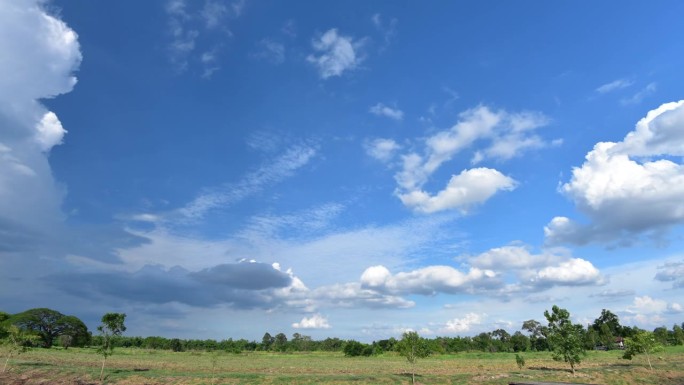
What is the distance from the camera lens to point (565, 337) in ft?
189

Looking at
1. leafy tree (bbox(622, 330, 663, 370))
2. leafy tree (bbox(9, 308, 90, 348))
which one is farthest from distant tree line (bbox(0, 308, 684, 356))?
leafy tree (bbox(622, 330, 663, 370))

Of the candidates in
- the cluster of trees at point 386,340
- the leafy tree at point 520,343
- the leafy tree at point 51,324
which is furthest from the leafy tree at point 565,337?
the leafy tree at point 51,324

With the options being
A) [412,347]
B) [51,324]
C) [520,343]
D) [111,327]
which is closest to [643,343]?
[412,347]

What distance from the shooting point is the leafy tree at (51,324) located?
138m

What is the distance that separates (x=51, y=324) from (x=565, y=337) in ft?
516

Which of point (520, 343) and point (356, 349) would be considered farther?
point (520, 343)

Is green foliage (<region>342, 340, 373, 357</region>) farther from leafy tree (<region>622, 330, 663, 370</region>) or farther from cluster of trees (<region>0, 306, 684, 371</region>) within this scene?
leafy tree (<region>622, 330, 663, 370</region>)

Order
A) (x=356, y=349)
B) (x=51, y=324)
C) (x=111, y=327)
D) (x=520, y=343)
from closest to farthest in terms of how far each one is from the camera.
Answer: (x=111, y=327) < (x=356, y=349) < (x=51, y=324) < (x=520, y=343)

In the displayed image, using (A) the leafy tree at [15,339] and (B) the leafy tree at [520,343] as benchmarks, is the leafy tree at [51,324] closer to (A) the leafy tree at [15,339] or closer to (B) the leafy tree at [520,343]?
(A) the leafy tree at [15,339]

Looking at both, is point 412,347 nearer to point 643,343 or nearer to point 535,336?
point 643,343

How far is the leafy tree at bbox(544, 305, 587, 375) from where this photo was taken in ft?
184

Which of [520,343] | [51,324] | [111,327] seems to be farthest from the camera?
[520,343]

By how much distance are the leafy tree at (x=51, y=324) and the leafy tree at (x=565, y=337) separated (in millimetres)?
149973

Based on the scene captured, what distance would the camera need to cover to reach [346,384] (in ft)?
149
